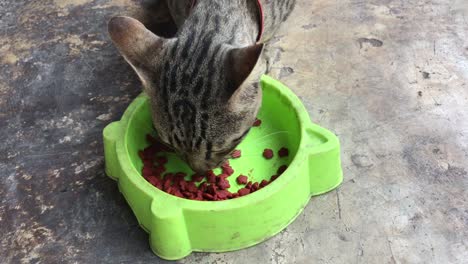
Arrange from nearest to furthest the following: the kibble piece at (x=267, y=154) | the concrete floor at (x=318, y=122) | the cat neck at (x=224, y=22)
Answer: the cat neck at (x=224, y=22) < the concrete floor at (x=318, y=122) < the kibble piece at (x=267, y=154)

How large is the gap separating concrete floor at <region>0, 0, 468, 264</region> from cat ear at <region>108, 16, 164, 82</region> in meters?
0.70

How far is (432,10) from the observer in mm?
3121

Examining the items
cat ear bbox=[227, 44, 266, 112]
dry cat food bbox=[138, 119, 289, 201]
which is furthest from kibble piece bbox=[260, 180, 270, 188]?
cat ear bbox=[227, 44, 266, 112]

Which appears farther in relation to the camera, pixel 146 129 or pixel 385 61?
pixel 385 61

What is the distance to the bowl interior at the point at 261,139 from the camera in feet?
7.72

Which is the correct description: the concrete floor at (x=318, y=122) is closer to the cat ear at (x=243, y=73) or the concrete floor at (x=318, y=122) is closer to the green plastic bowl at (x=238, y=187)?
the green plastic bowl at (x=238, y=187)

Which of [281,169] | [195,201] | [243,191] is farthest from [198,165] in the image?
[281,169]

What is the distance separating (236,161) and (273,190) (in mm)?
442

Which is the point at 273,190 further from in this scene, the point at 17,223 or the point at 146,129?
the point at 17,223

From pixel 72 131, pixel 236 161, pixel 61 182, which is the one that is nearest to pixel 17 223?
pixel 61 182

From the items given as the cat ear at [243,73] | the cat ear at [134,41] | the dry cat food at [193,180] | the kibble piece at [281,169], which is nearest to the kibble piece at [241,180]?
the dry cat food at [193,180]

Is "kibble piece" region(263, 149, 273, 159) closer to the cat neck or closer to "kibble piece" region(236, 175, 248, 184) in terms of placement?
"kibble piece" region(236, 175, 248, 184)

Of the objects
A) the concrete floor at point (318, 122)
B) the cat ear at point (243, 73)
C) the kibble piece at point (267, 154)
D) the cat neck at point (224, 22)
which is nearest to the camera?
the cat ear at point (243, 73)

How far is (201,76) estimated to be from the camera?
1.77 meters
